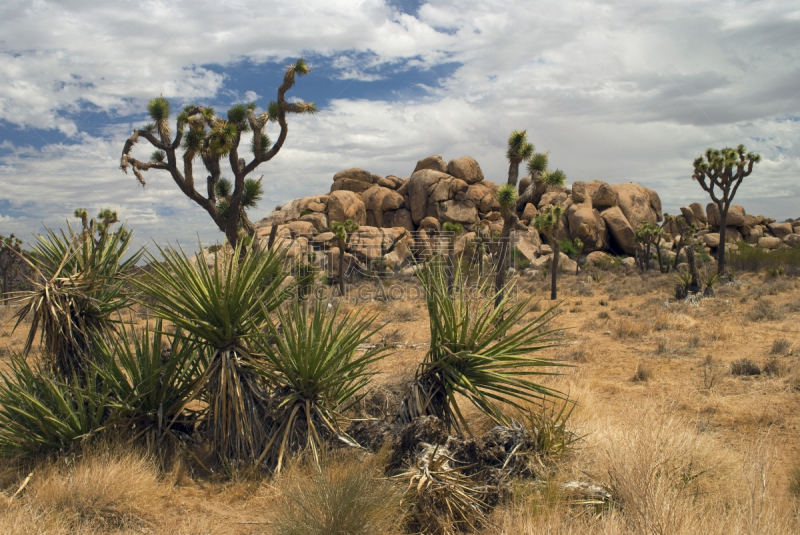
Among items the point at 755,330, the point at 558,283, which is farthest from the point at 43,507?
the point at 558,283

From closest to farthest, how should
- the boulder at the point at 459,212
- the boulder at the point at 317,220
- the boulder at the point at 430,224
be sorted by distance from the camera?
the boulder at the point at 317,220
the boulder at the point at 430,224
the boulder at the point at 459,212

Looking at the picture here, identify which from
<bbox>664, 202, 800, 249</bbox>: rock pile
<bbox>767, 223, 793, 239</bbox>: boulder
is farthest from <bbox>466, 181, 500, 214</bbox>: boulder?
<bbox>767, 223, 793, 239</bbox>: boulder

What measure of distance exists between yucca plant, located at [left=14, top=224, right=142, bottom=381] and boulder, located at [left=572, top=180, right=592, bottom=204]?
4052cm

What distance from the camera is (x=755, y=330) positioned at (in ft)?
43.7

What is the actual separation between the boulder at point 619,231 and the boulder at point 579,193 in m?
1.75

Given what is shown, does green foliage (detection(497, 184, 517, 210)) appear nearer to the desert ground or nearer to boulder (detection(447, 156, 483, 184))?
the desert ground

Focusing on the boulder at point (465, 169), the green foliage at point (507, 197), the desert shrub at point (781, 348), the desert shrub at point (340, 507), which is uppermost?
the boulder at point (465, 169)

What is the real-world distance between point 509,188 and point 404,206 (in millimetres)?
28936

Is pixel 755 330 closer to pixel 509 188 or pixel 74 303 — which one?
pixel 509 188

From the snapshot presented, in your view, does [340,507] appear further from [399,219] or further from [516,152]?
[399,219]

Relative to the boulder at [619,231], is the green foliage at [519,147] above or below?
above

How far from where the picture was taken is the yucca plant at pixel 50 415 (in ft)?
16.3

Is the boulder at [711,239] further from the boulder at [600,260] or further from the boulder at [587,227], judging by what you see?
the boulder at [600,260]

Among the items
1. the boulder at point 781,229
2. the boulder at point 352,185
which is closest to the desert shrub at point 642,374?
the boulder at point 352,185
